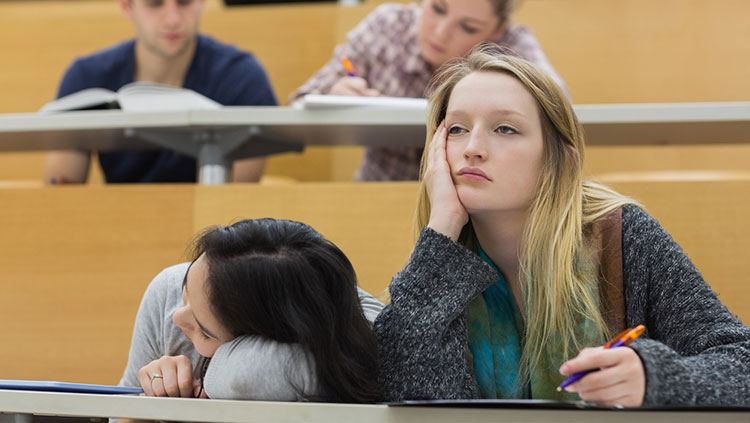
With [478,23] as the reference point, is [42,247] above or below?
below

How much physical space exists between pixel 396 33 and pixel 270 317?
1.27 meters

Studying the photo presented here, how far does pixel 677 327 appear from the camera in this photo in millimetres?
907

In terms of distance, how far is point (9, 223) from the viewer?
57.6 inches

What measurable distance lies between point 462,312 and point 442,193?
5.4 inches

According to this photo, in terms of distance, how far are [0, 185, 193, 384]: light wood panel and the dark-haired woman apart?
51cm

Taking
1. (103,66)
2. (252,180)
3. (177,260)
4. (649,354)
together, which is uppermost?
(103,66)

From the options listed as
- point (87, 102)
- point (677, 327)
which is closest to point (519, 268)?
point (677, 327)

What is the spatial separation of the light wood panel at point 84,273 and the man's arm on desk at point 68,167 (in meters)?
0.40

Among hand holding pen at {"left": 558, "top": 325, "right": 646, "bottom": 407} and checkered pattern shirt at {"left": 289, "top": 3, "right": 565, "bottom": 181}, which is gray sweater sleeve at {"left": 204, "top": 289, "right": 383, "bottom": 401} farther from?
checkered pattern shirt at {"left": 289, "top": 3, "right": 565, "bottom": 181}

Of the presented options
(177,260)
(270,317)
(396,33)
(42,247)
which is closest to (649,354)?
(270,317)

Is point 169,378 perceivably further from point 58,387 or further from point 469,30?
point 469,30

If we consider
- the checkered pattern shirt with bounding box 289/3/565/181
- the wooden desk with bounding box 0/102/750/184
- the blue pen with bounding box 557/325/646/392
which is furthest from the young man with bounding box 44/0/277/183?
the blue pen with bounding box 557/325/646/392

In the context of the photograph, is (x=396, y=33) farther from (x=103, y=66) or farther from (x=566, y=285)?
(x=566, y=285)

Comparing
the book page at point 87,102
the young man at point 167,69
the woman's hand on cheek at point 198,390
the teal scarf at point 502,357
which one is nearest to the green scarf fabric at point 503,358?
the teal scarf at point 502,357
